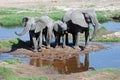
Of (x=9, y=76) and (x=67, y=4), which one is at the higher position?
(x=9, y=76)

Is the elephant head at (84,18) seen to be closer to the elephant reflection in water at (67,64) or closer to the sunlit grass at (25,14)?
the elephant reflection in water at (67,64)

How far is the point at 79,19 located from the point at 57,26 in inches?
47.5

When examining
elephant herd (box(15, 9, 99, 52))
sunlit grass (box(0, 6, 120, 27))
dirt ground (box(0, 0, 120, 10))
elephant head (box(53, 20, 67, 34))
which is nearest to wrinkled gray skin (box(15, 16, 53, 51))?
elephant herd (box(15, 9, 99, 52))

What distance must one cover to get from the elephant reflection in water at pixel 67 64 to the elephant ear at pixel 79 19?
217cm

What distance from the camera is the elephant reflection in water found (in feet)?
67.8

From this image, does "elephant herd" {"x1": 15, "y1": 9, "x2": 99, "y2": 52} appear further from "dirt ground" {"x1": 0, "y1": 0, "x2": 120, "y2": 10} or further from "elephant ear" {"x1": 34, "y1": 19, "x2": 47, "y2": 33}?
"dirt ground" {"x1": 0, "y1": 0, "x2": 120, "y2": 10}

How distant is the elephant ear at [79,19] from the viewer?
2528 cm

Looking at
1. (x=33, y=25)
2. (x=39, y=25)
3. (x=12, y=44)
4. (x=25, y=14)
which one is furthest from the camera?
(x=25, y=14)

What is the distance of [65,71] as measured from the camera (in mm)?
20172

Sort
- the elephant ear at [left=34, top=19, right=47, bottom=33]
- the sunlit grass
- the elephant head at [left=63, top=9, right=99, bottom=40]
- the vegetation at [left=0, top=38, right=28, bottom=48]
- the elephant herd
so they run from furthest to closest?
1. the sunlit grass
2. the vegetation at [left=0, top=38, right=28, bottom=48]
3. the elephant head at [left=63, top=9, right=99, bottom=40]
4. the elephant herd
5. the elephant ear at [left=34, top=19, right=47, bottom=33]

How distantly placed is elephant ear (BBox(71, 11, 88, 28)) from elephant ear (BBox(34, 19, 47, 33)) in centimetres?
162

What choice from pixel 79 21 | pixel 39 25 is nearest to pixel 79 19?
pixel 79 21

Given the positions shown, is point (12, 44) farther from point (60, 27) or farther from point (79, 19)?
point (79, 19)

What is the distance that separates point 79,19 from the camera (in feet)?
83.1
